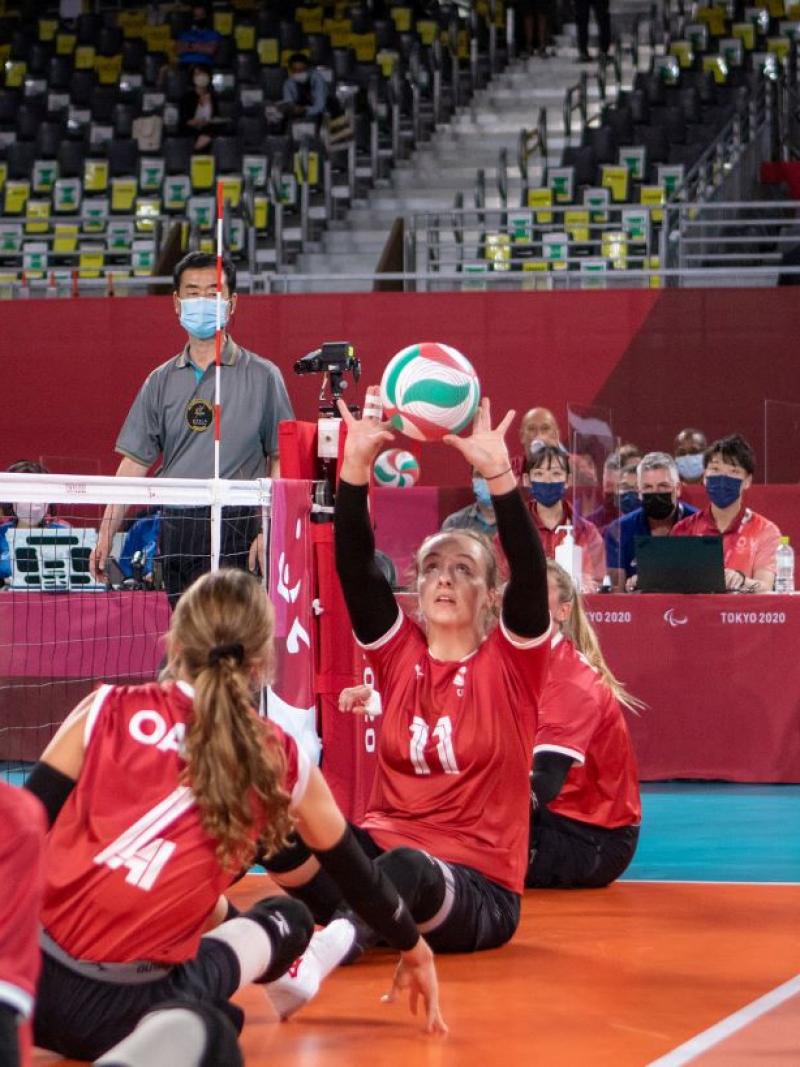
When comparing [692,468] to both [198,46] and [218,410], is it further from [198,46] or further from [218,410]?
[198,46]

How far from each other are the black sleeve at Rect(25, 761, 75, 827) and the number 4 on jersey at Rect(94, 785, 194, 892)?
0.13 m

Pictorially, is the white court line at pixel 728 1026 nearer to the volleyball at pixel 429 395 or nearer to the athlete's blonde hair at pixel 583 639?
the athlete's blonde hair at pixel 583 639

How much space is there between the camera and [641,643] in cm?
884

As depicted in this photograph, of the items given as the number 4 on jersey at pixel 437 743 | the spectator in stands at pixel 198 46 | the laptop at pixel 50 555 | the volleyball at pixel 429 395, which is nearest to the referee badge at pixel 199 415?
the volleyball at pixel 429 395

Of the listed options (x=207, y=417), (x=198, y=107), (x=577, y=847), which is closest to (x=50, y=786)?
(x=577, y=847)

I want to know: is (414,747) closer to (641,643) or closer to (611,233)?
(641,643)

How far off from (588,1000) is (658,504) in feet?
18.1

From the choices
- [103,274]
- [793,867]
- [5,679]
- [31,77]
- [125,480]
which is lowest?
[793,867]

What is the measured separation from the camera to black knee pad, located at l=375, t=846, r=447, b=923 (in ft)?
14.2

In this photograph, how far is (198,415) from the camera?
6613 millimetres

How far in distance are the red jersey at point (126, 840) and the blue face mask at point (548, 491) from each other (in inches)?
240

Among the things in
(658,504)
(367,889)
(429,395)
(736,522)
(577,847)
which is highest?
(429,395)

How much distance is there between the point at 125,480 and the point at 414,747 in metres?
1.75

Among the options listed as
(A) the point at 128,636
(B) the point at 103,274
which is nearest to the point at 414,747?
(A) the point at 128,636
